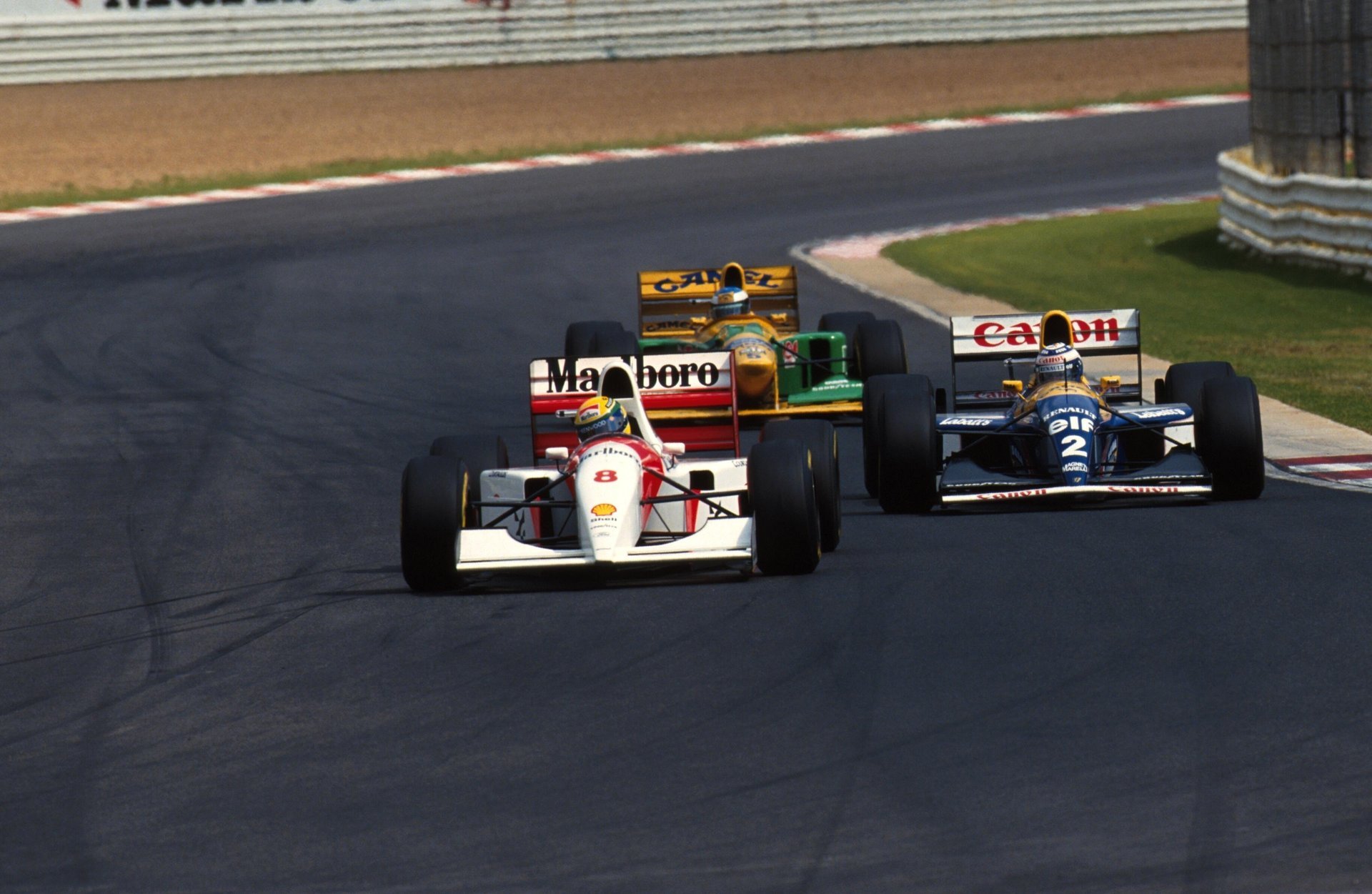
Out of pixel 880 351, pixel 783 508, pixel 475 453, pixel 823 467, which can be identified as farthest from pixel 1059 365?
pixel 880 351

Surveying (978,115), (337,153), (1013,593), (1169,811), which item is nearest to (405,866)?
(1169,811)

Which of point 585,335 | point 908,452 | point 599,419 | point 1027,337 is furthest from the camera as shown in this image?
point 585,335

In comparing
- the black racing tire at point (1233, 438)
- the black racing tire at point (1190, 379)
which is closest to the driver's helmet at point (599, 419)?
the black racing tire at point (1233, 438)

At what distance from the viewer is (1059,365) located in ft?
44.6

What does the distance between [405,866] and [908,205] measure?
2878cm

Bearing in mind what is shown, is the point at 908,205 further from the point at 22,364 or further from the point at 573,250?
the point at 22,364

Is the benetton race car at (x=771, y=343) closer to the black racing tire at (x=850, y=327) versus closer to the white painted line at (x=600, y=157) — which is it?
the black racing tire at (x=850, y=327)

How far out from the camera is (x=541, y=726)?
8.46m

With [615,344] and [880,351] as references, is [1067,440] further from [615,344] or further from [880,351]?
[615,344]

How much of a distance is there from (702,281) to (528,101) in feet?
80.0

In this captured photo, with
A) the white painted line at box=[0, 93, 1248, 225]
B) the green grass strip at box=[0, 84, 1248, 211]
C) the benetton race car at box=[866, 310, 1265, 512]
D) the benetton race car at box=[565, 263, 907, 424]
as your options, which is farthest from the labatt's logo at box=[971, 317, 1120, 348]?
the green grass strip at box=[0, 84, 1248, 211]

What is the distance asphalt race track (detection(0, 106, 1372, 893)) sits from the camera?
6.86 metres

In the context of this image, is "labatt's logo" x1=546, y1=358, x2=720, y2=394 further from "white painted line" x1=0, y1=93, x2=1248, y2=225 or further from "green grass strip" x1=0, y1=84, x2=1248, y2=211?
"green grass strip" x1=0, y1=84, x2=1248, y2=211

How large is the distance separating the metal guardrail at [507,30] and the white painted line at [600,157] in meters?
2.50
